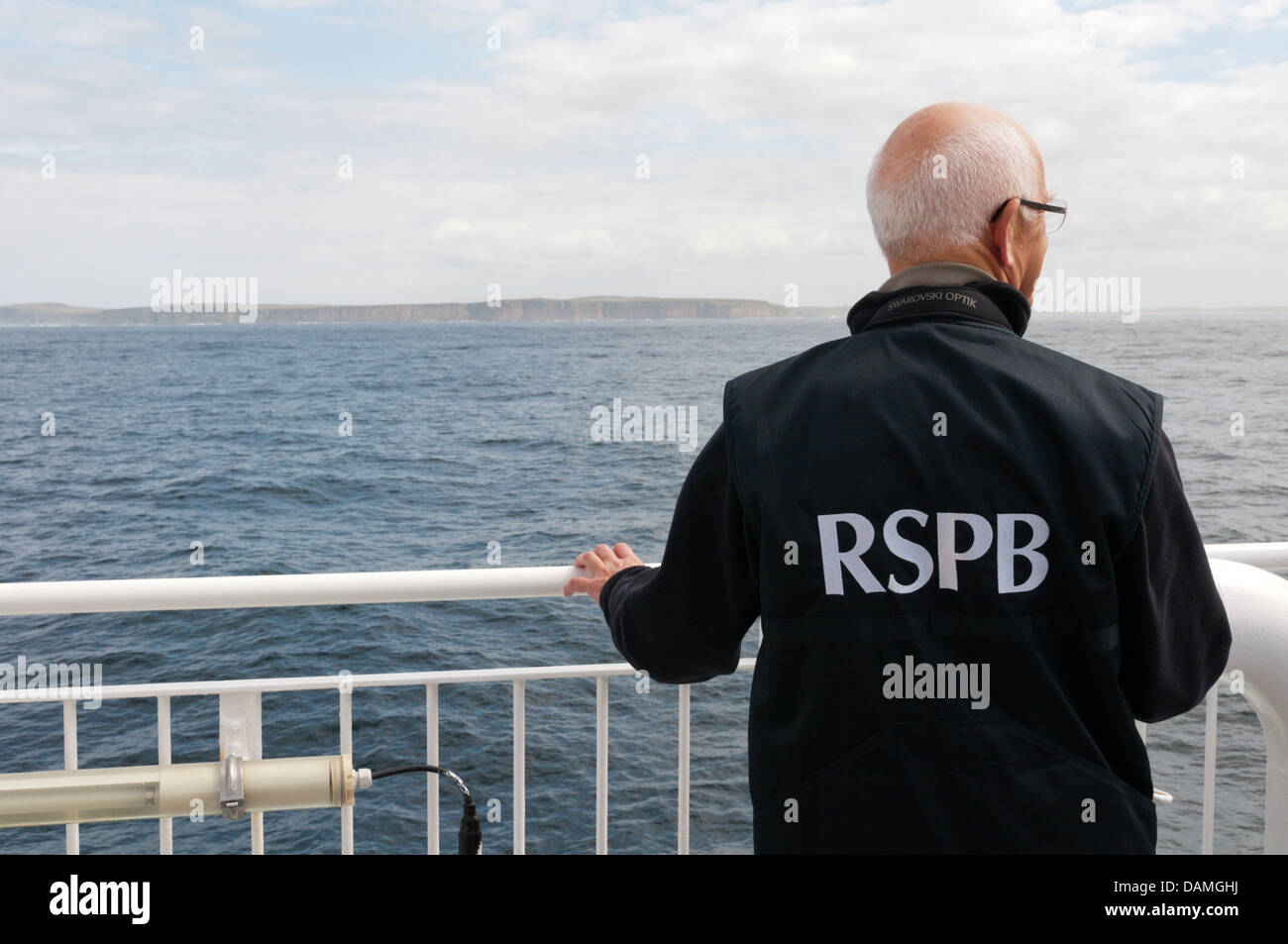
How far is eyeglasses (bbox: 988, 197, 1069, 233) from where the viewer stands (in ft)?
4.08

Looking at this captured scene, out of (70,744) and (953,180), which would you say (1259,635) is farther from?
(70,744)

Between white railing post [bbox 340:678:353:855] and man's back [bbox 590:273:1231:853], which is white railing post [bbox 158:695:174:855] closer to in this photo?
white railing post [bbox 340:678:353:855]

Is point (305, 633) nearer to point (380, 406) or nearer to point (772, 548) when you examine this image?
point (772, 548)

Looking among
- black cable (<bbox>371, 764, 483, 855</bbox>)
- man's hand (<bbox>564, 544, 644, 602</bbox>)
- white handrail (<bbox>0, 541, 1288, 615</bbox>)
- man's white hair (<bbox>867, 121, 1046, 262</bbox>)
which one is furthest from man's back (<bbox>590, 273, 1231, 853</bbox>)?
black cable (<bbox>371, 764, 483, 855</bbox>)

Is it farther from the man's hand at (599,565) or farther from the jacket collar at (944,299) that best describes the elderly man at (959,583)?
the man's hand at (599,565)

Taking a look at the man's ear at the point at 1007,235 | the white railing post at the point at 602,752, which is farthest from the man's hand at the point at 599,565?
the man's ear at the point at 1007,235

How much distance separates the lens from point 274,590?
172 cm

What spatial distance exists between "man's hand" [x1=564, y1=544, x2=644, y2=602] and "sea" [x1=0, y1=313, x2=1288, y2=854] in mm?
646

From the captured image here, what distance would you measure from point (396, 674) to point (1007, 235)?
3.90 ft

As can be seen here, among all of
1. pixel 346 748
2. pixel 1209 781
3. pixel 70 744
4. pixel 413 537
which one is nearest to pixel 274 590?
pixel 346 748

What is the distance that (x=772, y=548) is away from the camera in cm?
113

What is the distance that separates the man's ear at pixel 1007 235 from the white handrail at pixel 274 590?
83cm
